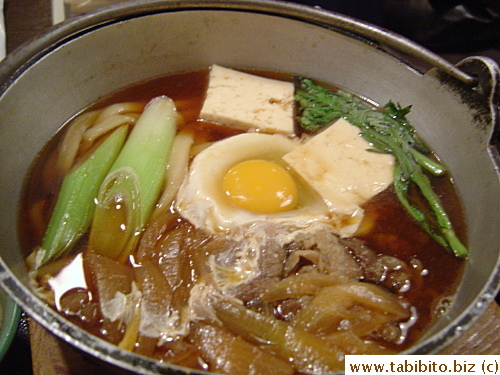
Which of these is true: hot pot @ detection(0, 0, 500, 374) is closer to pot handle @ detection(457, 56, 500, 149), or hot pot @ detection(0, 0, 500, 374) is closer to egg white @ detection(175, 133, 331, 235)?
pot handle @ detection(457, 56, 500, 149)

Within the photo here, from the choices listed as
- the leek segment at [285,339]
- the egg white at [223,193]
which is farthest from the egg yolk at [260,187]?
the leek segment at [285,339]

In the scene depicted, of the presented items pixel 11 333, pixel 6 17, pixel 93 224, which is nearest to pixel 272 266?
pixel 93 224

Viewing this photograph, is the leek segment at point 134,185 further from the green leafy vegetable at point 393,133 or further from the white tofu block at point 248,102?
the green leafy vegetable at point 393,133

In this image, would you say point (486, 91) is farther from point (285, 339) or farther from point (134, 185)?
point (134, 185)

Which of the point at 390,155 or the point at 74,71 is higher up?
the point at 74,71

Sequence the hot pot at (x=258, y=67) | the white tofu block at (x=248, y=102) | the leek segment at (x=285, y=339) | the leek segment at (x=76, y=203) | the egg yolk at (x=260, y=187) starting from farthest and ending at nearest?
the white tofu block at (x=248, y=102) → the egg yolk at (x=260, y=187) → the hot pot at (x=258, y=67) → the leek segment at (x=76, y=203) → the leek segment at (x=285, y=339)

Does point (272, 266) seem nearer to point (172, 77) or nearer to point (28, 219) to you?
point (28, 219)

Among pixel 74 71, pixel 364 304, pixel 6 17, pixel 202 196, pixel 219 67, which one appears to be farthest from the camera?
pixel 6 17

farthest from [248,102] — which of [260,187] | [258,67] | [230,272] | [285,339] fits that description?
[285,339]
